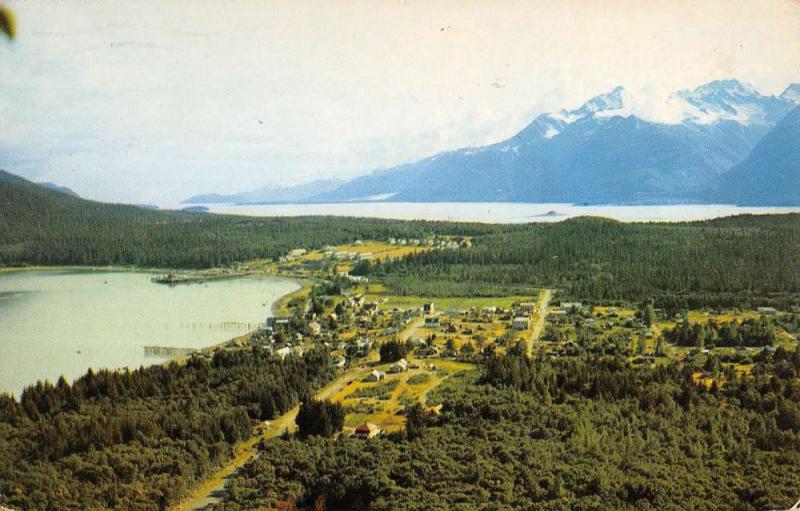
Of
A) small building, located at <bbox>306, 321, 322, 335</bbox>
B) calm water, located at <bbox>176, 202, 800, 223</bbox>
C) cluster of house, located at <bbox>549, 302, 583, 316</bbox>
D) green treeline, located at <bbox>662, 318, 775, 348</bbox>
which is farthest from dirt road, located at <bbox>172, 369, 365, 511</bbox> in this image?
calm water, located at <bbox>176, 202, 800, 223</bbox>

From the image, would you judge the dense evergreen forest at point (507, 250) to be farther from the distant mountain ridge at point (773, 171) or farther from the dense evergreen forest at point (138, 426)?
the dense evergreen forest at point (138, 426)

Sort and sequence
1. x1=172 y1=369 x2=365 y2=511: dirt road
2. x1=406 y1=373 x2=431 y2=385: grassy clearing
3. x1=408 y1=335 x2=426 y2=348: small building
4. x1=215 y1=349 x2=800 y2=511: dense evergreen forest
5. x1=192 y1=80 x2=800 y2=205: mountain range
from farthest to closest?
x1=192 y1=80 x2=800 y2=205: mountain range
x1=408 y1=335 x2=426 y2=348: small building
x1=406 y1=373 x2=431 y2=385: grassy clearing
x1=172 y1=369 x2=365 y2=511: dirt road
x1=215 y1=349 x2=800 y2=511: dense evergreen forest

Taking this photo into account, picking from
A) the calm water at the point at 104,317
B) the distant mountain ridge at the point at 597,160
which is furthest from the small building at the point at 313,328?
the distant mountain ridge at the point at 597,160

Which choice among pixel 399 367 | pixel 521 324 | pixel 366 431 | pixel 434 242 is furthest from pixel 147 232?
pixel 366 431

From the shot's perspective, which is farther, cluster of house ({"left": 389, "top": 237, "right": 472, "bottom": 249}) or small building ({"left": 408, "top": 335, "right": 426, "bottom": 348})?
cluster of house ({"left": 389, "top": 237, "right": 472, "bottom": 249})

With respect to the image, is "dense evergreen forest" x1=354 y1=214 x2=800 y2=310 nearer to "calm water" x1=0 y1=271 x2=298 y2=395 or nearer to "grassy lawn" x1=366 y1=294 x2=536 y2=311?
"grassy lawn" x1=366 y1=294 x2=536 y2=311

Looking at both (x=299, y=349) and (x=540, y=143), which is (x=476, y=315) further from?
(x=540, y=143)
